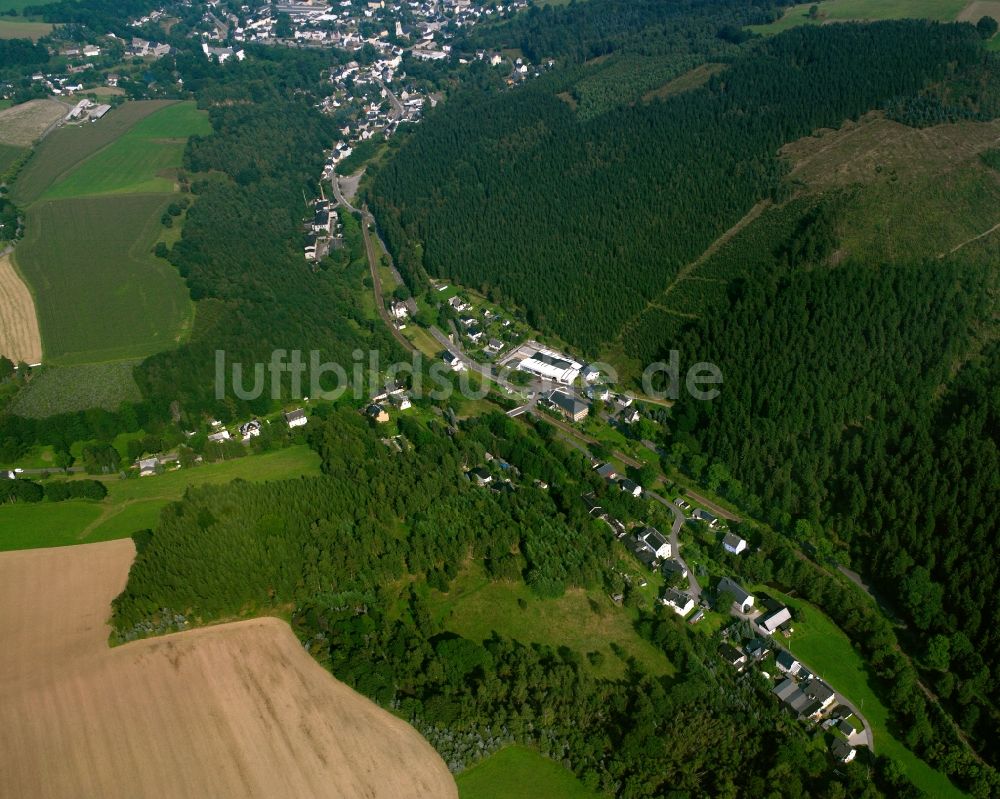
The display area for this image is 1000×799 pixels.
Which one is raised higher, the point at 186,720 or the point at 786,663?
the point at 786,663

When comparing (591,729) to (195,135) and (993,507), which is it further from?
(195,135)

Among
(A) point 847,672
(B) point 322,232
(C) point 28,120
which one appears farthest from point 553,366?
(C) point 28,120

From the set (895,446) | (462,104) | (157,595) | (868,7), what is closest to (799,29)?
(868,7)

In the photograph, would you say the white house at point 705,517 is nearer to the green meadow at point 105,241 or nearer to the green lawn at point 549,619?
the green lawn at point 549,619

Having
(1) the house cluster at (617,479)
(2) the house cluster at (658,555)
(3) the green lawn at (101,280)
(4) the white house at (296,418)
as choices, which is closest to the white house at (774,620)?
(2) the house cluster at (658,555)

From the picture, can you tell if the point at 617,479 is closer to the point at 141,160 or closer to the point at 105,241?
the point at 105,241

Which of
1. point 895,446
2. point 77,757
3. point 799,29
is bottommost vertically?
point 77,757

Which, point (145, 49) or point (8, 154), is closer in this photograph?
point (8, 154)
